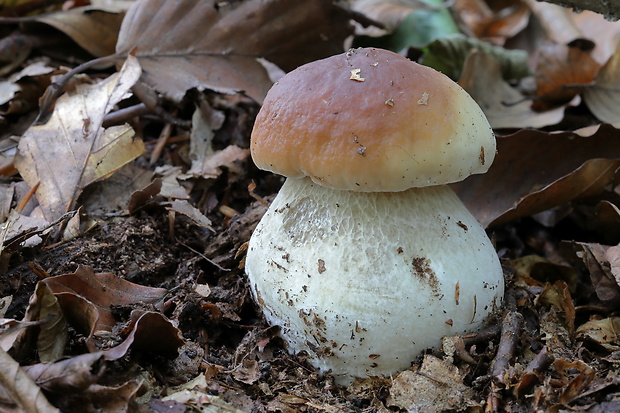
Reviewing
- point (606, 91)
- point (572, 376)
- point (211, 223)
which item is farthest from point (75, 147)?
point (606, 91)

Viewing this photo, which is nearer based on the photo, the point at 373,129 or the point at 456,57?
the point at 373,129

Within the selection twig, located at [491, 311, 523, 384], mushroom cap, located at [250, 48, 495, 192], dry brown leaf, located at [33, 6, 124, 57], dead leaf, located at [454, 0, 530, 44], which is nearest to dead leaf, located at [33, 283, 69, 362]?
mushroom cap, located at [250, 48, 495, 192]

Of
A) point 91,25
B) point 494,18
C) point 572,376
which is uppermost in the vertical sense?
point 91,25

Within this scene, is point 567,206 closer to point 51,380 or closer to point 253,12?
point 253,12

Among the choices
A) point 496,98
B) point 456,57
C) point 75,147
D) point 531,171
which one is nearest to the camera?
point 75,147

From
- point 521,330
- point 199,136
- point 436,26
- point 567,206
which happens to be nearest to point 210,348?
point 521,330

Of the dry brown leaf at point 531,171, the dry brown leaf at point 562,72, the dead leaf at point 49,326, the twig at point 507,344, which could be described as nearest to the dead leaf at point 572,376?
the twig at point 507,344

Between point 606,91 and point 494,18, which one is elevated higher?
point 606,91

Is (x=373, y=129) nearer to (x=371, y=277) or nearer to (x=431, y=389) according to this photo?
(x=371, y=277)
